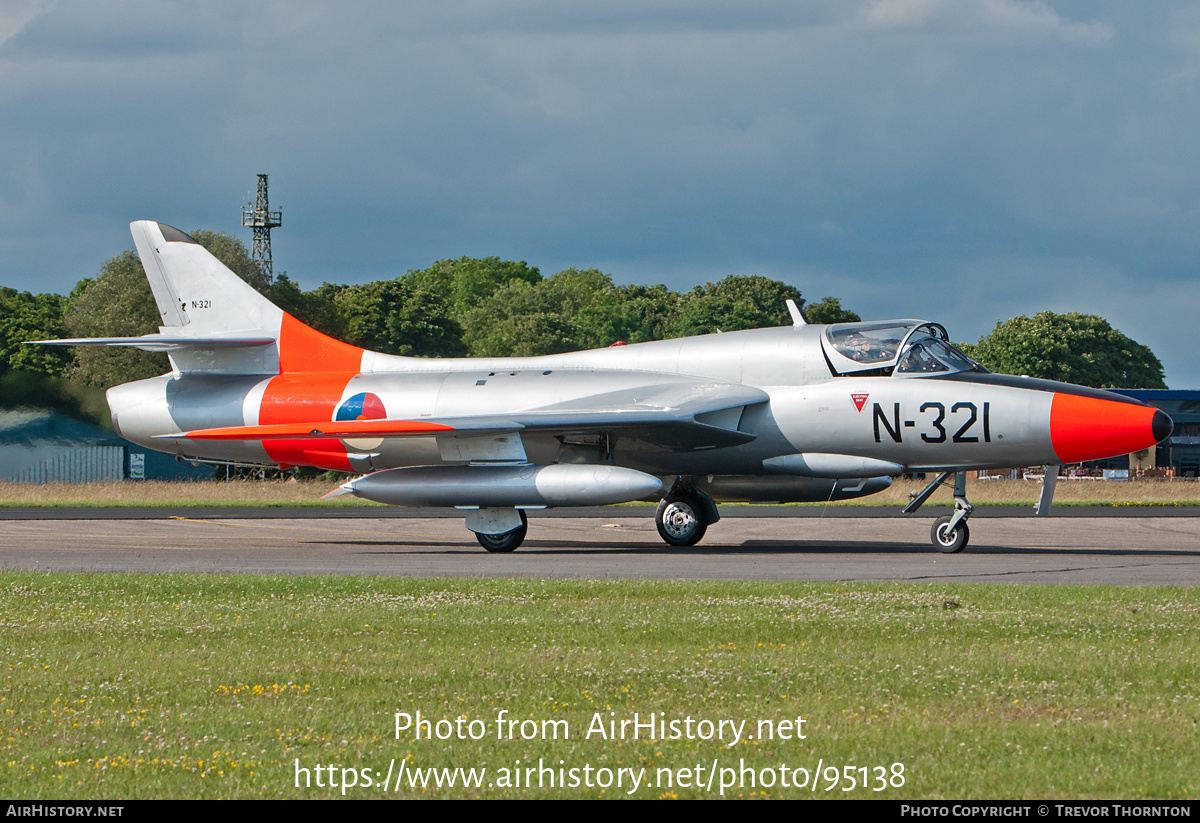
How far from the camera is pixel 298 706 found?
659cm

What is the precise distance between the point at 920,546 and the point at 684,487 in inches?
153

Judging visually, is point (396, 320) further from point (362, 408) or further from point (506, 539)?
point (506, 539)

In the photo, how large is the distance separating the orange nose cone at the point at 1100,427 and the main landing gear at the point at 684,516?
18.2 feet

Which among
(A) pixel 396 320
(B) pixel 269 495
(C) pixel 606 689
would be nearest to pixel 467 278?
(A) pixel 396 320

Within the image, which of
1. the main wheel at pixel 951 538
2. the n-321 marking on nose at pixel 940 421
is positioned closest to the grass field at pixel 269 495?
the main wheel at pixel 951 538

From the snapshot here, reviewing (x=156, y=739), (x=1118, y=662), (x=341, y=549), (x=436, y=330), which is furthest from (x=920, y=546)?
(x=436, y=330)

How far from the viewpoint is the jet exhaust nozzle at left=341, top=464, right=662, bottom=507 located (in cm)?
1712

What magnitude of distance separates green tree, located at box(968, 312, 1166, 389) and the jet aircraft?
72304 millimetres

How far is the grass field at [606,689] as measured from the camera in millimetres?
5246

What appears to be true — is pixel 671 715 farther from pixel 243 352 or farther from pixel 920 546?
pixel 243 352

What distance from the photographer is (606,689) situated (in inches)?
275

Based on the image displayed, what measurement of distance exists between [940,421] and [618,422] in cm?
461

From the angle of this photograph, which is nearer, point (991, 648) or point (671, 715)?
point (671, 715)

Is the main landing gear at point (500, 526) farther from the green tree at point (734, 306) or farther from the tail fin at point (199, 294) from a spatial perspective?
the green tree at point (734, 306)
